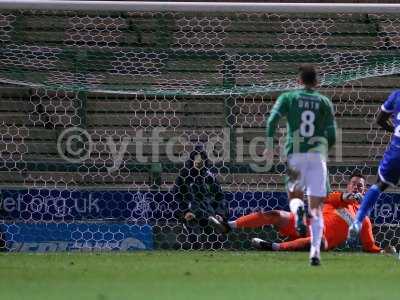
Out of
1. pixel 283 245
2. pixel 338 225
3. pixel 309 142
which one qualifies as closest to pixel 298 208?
pixel 309 142

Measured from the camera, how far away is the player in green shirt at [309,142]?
339 inches

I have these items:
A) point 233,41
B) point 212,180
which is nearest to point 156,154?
point 212,180

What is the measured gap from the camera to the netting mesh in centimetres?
1204

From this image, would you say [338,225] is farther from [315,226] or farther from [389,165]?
[315,226]

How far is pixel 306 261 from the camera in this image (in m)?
9.50

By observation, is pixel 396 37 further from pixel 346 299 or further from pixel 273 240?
pixel 346 299

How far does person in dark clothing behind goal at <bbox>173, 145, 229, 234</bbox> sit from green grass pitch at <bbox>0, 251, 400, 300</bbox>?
1418mm

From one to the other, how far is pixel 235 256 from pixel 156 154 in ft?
9.48

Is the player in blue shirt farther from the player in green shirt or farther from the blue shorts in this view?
the player in green shirt

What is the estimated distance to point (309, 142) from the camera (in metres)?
8.68

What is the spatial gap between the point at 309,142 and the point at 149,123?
4807mm

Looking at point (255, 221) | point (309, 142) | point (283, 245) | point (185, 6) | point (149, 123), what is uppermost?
point (185, 6)

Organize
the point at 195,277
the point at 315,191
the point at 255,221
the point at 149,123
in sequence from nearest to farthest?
the point at 195,277
the point at 315,191
the point at 255,221
the point at 149,123

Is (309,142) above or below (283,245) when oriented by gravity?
above
